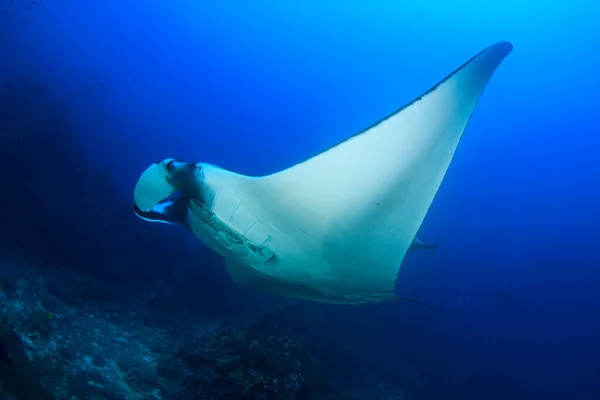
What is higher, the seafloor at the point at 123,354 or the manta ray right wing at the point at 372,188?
the manta ray right wing at the point at 372,188

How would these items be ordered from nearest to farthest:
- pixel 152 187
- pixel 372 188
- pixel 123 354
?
pixel 372 188 < pixel 152 187 < pixel 123 354

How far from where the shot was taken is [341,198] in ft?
6.91

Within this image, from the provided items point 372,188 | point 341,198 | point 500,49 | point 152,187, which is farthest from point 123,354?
point 500,49

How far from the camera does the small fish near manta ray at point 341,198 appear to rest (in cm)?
176

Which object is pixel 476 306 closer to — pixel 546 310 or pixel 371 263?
pixel 546 310

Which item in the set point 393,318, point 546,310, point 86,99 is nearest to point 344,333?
point 393,318

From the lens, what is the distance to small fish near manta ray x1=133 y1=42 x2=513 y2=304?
1764 mm

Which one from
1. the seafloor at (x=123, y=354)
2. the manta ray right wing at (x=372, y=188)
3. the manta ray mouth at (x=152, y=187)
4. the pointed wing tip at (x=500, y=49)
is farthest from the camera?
the seafloor at (x=123, y=354)

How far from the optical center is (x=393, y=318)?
14078 mm

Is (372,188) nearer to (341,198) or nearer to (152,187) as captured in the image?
(341,198)

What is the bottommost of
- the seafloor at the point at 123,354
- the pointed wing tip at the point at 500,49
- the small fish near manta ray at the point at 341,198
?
the seafloor at the point at 123,354

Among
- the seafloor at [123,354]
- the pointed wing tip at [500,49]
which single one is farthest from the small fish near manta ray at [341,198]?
the seafloor at [123,354]

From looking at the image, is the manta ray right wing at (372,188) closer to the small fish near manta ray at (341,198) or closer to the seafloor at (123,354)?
the small fish near manta ray at (341,198)

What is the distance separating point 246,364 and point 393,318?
10763 millimetres
